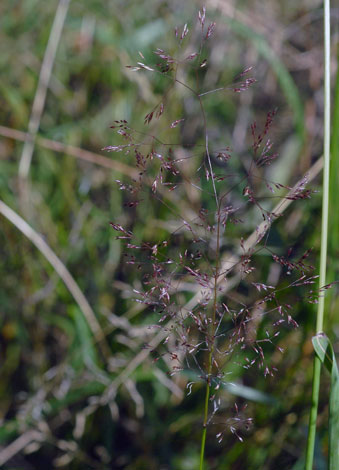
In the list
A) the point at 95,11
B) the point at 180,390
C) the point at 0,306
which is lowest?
the point at 180,390

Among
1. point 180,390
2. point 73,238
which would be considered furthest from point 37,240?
point 180,390

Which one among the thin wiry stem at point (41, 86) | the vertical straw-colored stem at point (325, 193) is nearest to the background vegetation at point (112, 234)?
the thin wiry stem at point (41, 86)

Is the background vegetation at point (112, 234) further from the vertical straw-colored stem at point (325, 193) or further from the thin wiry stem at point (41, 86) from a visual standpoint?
the vertical straw-colored stem at point (325, 193)

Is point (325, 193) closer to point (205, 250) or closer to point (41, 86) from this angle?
point (205, 250)

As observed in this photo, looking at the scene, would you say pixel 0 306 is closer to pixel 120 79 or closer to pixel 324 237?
pixel 120 79

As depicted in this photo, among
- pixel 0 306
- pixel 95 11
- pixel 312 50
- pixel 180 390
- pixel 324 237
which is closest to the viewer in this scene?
pixel 324 237

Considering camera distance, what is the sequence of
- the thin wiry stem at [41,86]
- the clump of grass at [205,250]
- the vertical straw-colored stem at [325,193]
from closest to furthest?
the vertical straw-colored stem at [325,193] → the clump of grass at [205,250] → the thin wiry stem at [41,86]

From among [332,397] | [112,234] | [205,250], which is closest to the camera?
[332,397]

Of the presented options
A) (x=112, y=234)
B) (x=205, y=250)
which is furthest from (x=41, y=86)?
(x=205, y=250)
